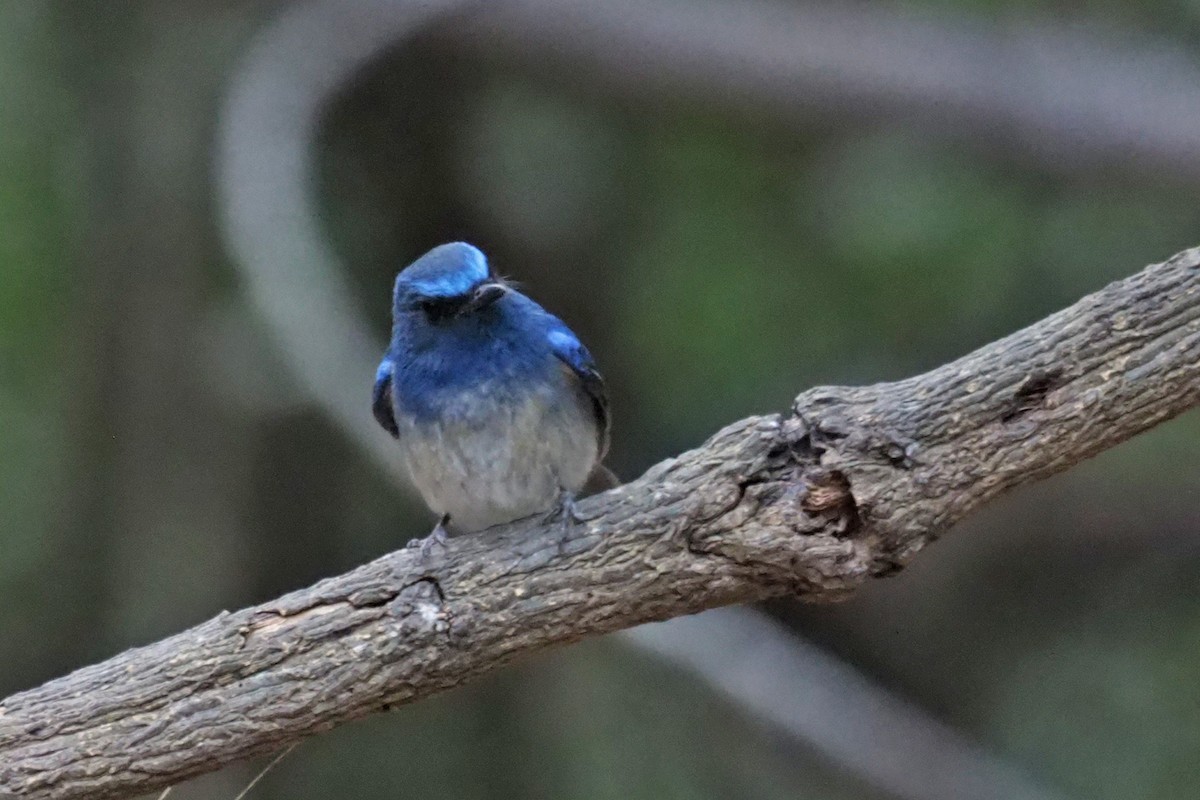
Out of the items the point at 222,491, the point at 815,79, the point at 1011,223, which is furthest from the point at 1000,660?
the point at 222,491

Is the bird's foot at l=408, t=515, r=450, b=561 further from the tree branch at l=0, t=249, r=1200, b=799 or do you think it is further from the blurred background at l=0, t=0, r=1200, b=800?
the blurred background at l=0, t=0, r=1200, b=800

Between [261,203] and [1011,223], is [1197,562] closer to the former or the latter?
[1011,223]

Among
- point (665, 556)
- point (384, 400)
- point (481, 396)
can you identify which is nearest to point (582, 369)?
point (481, 396)

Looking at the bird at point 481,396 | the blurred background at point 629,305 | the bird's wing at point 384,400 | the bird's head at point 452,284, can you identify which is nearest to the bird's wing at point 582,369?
the bird at point 481,396

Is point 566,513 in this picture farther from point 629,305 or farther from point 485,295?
point 629,305

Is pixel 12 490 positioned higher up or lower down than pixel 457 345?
higher up

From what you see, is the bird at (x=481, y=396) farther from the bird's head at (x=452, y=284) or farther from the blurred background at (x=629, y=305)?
the blurred background at (x=629, y=305)

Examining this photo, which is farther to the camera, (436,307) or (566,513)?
(436,307)
